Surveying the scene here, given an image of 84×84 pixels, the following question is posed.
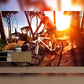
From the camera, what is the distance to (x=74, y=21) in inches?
228

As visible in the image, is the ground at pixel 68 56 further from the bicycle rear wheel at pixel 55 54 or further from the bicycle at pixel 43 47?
the bicycle at pixel 43 47

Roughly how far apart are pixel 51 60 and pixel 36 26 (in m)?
1.34

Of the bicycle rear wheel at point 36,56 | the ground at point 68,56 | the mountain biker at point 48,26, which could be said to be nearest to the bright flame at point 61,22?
the mountain biker at point 48,26

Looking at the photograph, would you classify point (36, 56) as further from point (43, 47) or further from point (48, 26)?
point (48, 26)

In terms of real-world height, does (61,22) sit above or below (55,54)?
above

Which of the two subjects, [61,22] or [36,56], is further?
[61,22]

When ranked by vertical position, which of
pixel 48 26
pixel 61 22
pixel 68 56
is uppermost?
pixel 61 22

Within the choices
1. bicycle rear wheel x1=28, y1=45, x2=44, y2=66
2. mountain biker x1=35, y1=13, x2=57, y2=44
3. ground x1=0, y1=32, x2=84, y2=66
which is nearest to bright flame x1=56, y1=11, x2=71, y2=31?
mountain biker x1=35, y1=13, x2=57, y2=44

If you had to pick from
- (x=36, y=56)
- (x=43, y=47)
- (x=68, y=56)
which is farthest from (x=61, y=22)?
(x=36, y=56)

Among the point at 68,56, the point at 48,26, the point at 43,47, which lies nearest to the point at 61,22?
the point at 48,26

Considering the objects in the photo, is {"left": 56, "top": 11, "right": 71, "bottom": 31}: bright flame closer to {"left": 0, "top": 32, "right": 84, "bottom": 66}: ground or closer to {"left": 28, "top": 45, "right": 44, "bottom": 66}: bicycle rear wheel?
{"left": 0, "top": 32, "right": 84, "bottom": 66}: ground

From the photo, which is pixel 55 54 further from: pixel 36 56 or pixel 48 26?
pixel 48 26

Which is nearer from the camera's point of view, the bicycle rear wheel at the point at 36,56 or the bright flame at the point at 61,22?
the bicycle rear wheel at the point at 36,56

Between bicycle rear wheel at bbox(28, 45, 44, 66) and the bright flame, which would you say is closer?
bicycle rear wheel at bbox(28, 45, 44, 66)
